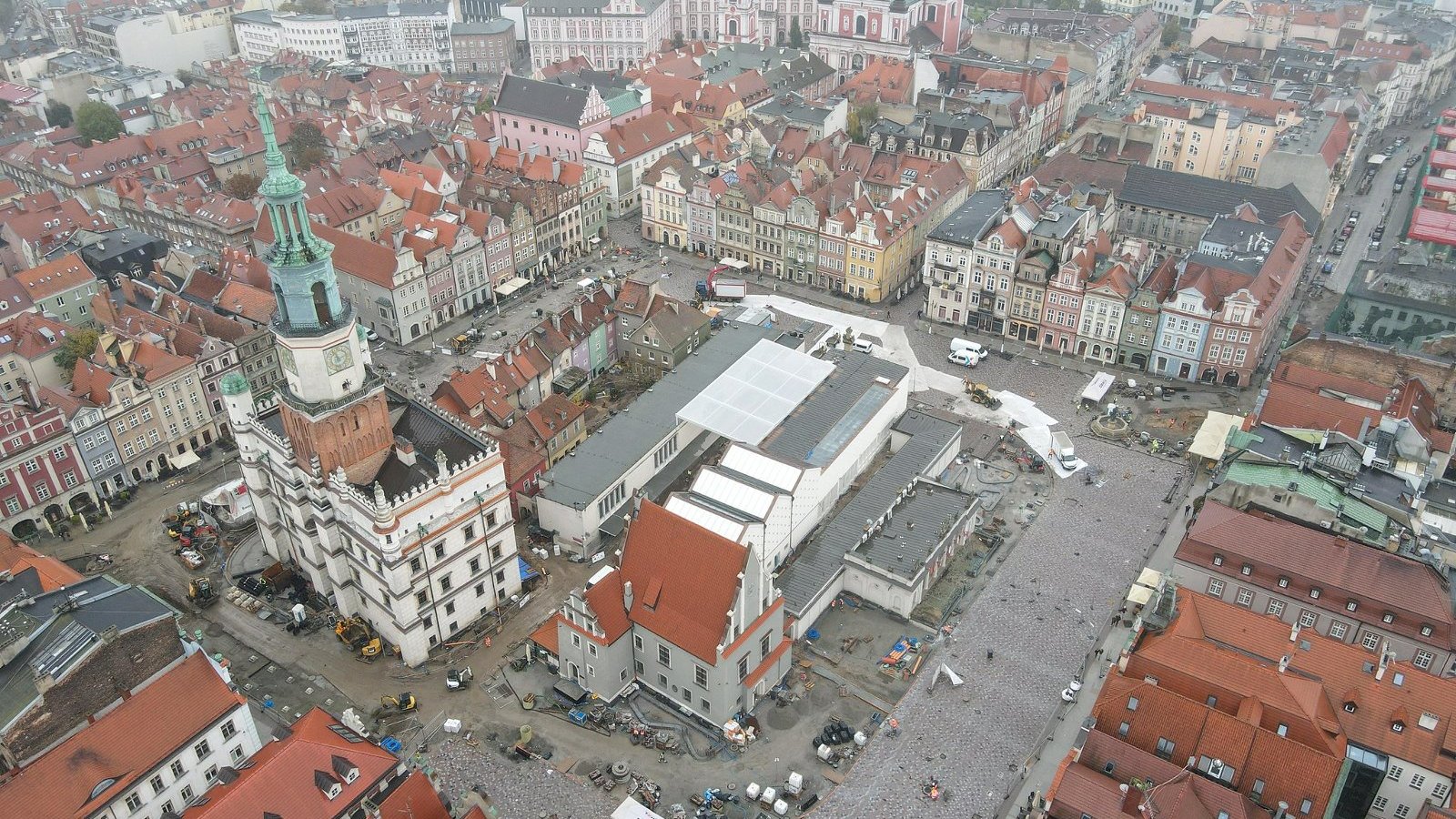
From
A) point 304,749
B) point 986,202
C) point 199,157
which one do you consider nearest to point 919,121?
point 986,202

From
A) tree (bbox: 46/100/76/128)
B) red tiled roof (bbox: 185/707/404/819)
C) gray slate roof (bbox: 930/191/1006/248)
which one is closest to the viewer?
red tiled roof (bbox: 185/707/404/819)

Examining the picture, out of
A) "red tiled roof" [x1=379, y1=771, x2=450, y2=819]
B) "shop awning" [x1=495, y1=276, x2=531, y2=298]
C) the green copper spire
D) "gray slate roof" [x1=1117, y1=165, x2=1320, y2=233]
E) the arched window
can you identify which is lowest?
"shop awning" [x1=495, y1=276, x2=531, y2=298]

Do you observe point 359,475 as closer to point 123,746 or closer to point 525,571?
point 525,571

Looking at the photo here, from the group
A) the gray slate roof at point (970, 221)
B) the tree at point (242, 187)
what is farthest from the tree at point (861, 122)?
the tree at point (242, 187)

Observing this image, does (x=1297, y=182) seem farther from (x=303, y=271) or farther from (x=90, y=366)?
(x=90, y=366)

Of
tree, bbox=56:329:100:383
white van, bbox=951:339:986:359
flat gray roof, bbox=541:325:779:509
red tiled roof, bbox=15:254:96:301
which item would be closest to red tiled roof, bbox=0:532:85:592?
tree, bbox=56:329:100:383

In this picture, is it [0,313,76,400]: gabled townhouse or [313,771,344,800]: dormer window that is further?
[0,313,76,400]: gabled townhouse

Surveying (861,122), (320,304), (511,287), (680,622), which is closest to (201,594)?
(320,304)

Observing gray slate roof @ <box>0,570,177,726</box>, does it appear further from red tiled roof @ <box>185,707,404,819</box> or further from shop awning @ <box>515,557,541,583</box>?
shop awning @ <box>515,557,541,583</box>
